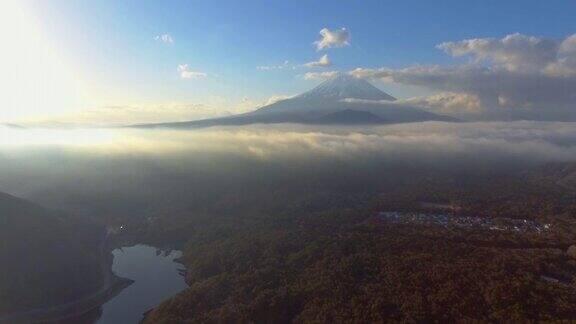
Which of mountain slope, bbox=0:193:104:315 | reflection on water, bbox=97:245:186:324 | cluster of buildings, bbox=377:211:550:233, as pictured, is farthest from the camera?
cluster of buildings, bbox=377:211:550:233

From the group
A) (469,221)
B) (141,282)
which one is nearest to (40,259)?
(141,282)

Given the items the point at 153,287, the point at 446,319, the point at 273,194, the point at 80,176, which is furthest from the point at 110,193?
the point at 446,319

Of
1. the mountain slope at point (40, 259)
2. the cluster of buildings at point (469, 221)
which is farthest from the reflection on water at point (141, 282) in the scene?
the cluster of buildings at point (469, 221)

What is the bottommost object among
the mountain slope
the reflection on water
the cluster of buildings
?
the reflection on water

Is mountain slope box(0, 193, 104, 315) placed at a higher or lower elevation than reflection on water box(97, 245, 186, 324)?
higher

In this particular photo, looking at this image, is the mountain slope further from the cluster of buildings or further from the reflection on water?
the cluster of buildings

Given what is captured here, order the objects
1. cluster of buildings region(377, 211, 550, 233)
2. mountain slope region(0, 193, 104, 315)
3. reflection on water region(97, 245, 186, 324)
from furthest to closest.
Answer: cluster of buildings region(377, 211, 550, 233) → mountain slope region(0, 193, 104, 315) → reflection on water region(97, 245, 186, 324)

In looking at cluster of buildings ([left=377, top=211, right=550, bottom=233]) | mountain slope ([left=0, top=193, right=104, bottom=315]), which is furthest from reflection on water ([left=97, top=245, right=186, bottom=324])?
cluster of buildings ([left=377, top=211, right=550, bottom=233])
